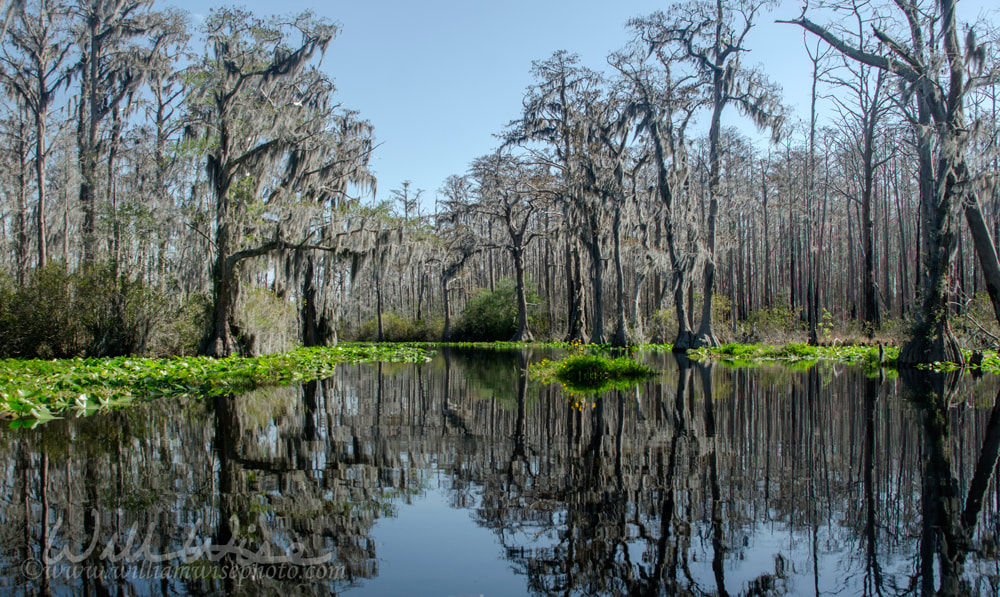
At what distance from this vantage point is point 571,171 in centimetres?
2477

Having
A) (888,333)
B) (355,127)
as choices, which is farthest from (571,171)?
(888,333)

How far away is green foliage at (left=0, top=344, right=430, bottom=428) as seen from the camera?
321 inches

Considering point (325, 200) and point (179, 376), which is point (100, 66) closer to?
point (325, 200)

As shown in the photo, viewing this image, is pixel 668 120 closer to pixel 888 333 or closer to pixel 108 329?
pixel 888 333

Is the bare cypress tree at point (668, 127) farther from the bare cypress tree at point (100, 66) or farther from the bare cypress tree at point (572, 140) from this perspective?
the bare cypress tree at point (100, 66)

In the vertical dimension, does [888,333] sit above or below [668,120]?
below

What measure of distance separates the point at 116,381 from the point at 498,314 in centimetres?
2662

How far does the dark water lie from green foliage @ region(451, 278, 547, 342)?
28.1 m

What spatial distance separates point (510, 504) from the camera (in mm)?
4043

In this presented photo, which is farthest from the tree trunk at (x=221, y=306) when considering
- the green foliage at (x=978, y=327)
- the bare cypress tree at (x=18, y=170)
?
the green foliage at (x=978, y=327)

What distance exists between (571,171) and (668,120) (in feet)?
14.4

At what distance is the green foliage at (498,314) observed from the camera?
118ft

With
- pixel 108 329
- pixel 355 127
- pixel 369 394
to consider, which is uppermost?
pixel 355 127

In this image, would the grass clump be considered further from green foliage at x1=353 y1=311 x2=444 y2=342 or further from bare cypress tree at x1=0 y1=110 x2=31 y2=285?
green foliage at x1=353 y1=311 x2=444 y2=342
